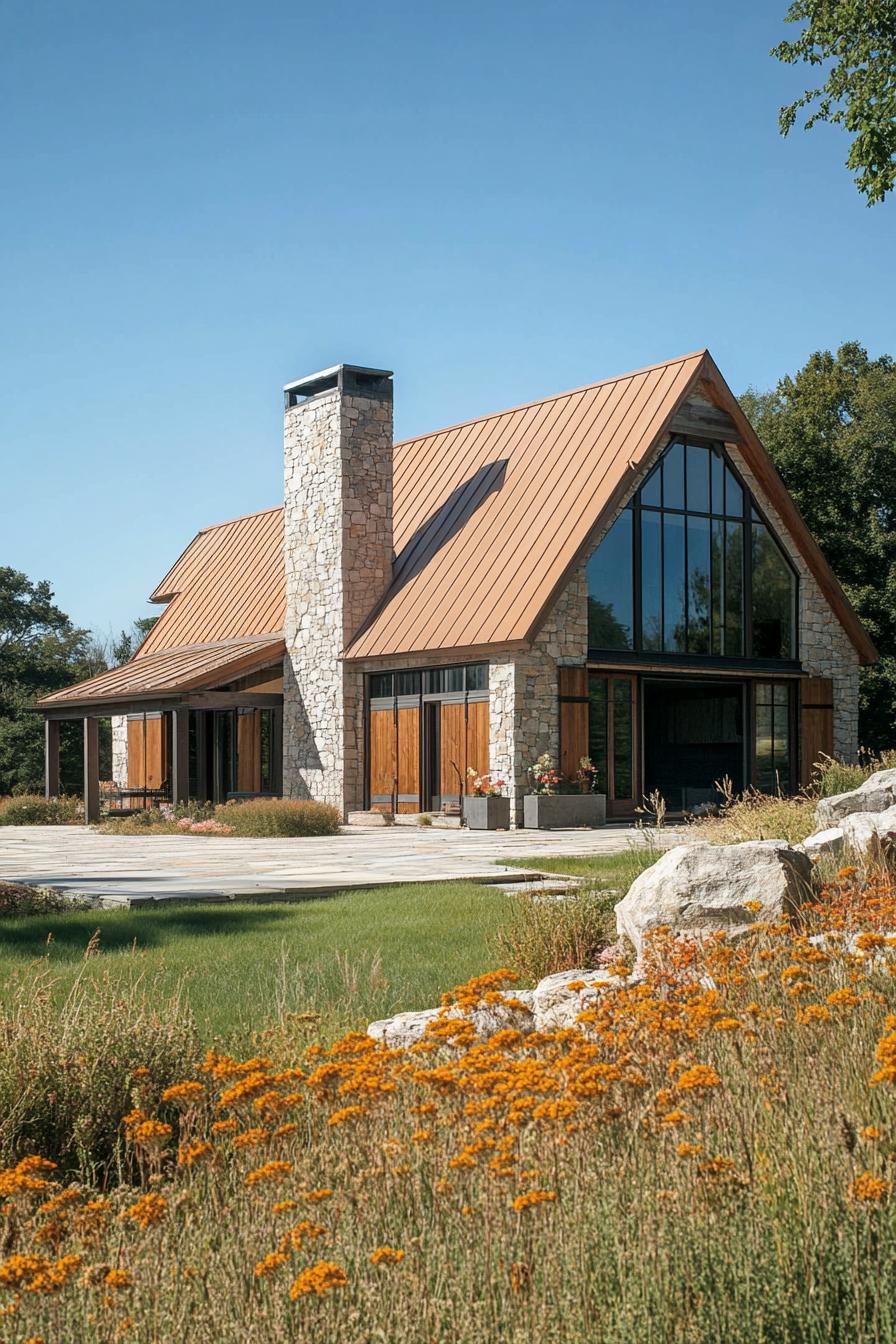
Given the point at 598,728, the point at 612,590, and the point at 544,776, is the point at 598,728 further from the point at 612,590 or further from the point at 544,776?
the point at 612,590

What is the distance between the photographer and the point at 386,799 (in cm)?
2473

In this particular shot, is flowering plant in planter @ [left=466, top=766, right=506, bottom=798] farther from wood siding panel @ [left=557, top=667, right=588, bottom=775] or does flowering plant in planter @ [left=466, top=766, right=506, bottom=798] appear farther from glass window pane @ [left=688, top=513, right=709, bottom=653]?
glass window pane @ [left=688, top=513, right=709, bottom=653]

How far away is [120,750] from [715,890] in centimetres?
2737

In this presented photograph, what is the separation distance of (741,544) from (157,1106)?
22165 millimetres

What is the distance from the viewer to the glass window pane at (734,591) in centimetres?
2559

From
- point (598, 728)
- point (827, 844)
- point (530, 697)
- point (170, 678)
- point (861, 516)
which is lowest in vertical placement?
point (827, 844)

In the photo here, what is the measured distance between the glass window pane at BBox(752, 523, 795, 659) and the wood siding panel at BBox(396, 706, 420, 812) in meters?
6.96

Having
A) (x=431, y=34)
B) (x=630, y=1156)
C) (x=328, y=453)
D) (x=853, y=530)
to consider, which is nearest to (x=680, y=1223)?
(x=630, y=1156)

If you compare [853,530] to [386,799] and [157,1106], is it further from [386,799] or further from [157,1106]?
[157,1106]

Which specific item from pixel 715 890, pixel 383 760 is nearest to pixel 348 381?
pixel 383 760

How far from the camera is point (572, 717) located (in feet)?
74.3

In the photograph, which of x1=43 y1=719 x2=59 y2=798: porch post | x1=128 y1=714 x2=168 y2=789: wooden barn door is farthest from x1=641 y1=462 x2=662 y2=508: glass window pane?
x1=43 y1=719 x2=59 y2=798: porch post

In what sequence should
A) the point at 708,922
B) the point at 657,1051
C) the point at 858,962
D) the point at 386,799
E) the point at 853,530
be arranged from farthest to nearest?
the point at 853,530 < the point at 386,799 < the point at 708,922 < the point at 858,962 < the point at 657,1051

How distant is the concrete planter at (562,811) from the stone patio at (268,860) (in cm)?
37
